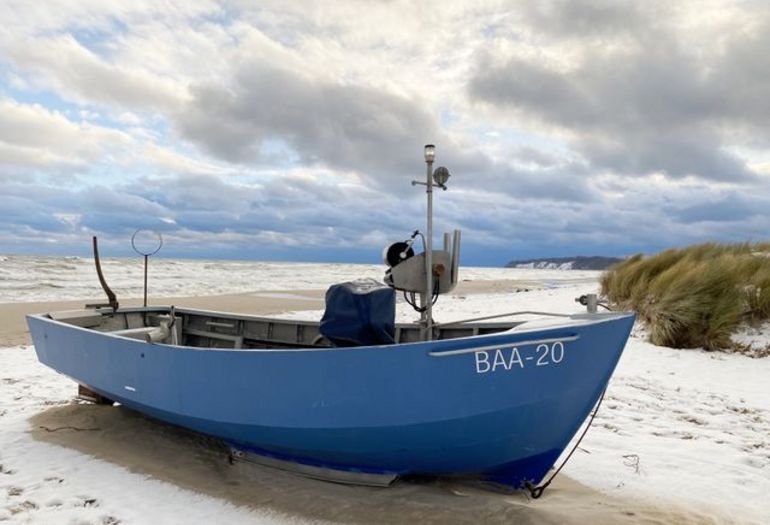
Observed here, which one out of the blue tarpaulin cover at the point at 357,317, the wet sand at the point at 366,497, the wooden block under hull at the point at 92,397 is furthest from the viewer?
the wooden block under hull at the point at 92,397

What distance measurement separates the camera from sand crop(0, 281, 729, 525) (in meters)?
3.99

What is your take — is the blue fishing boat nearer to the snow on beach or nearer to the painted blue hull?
the painted blue hull

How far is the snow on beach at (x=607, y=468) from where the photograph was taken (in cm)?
407

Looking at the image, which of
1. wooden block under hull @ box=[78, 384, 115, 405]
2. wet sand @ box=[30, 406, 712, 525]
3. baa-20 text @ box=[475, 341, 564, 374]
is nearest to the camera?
baa-20 text @ box=[475, 341, 564, 374]

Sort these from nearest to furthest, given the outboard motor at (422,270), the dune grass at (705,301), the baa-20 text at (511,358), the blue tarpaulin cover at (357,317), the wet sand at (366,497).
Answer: the baa-20 text at (511,358), the wet sand at (366,497), the blue tarpaulin cover at (357,317), the outboard motor at (422,270), the dune grass at (705,301)

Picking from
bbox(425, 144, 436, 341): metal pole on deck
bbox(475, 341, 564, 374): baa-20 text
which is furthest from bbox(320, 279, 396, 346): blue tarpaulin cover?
bbox(475, 341, 564, 374): baa-20 text

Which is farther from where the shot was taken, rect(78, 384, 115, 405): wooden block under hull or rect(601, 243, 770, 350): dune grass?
rect(601, 243, 770, 350): dune grass

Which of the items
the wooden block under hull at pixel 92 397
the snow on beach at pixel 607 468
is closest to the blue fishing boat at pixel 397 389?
the snow on beach at pixel 607 468

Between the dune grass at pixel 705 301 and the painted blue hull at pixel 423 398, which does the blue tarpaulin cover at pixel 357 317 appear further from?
the dune grass at pixel 705 301

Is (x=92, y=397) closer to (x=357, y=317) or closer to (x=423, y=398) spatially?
(x=357, y=317)

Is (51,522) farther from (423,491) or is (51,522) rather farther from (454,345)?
(454,345)

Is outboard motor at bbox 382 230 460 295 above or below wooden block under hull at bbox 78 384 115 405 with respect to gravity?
above

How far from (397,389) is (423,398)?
0.61ft

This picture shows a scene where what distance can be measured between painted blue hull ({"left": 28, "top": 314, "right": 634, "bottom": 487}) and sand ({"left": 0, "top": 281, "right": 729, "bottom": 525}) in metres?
0.20
